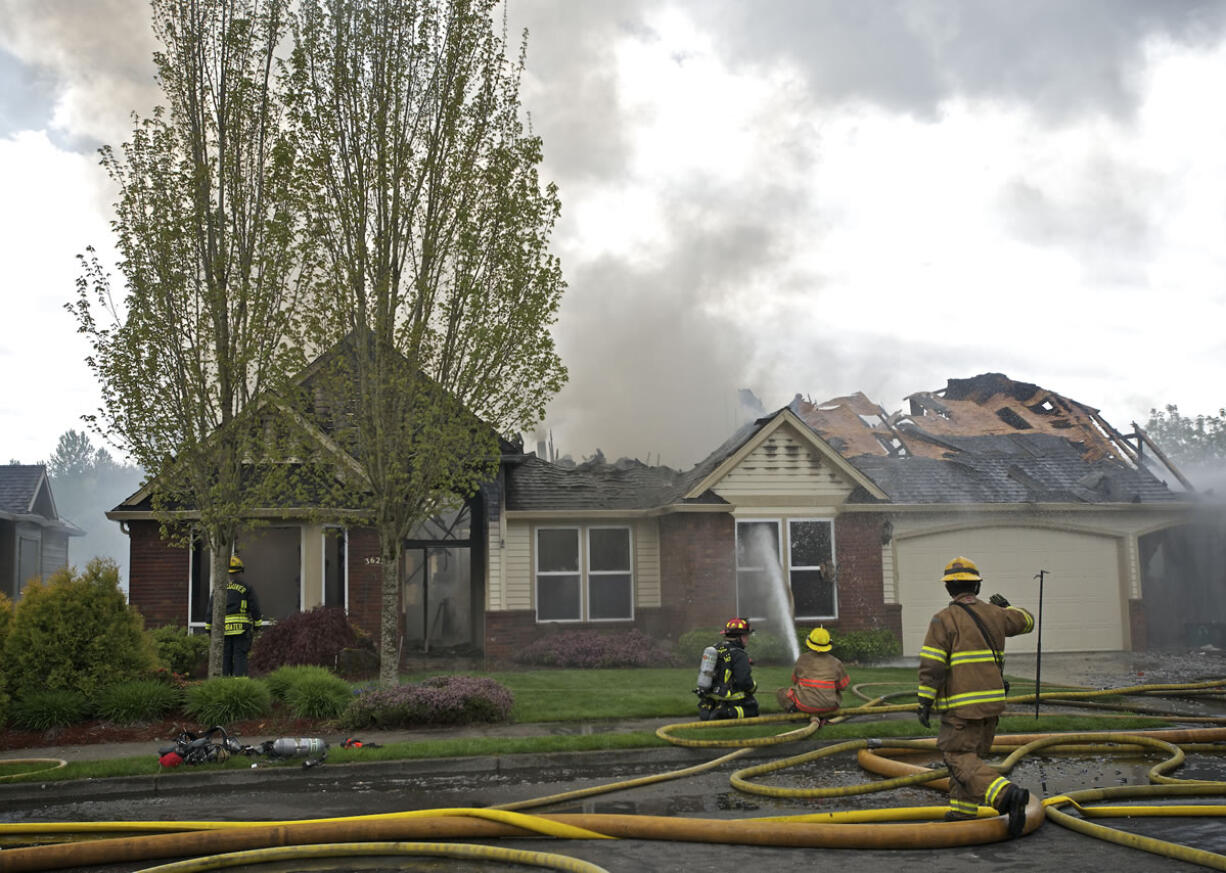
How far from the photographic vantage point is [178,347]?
11953mm

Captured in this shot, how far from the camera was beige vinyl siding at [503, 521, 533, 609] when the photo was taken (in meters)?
19.0

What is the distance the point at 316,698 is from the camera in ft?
35.9

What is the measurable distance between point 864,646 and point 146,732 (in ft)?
38.9

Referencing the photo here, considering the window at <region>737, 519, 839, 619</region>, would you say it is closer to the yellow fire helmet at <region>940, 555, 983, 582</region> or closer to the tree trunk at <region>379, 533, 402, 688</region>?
the tree trunk at <region>379, 533, 402, 688</region>

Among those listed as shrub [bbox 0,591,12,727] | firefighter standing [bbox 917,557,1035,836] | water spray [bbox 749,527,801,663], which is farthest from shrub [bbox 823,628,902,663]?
shrub [bbox 0,591,12,727]

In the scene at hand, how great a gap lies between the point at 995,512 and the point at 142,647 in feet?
49.5

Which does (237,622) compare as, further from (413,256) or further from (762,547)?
(762,547)

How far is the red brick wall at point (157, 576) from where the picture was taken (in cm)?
1673

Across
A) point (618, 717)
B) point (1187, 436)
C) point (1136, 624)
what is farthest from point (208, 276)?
point (1187, 436)

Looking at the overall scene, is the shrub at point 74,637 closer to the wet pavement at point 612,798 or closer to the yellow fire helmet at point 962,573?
the wet pavement at point 612,798

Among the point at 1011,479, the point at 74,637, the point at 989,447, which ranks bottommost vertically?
the point at 74,637

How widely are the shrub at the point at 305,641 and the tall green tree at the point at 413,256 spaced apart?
2952 millimetres

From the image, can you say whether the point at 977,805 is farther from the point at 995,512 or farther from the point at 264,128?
the point at 995,512

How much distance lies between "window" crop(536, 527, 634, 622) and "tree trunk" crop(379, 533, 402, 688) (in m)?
7.29
